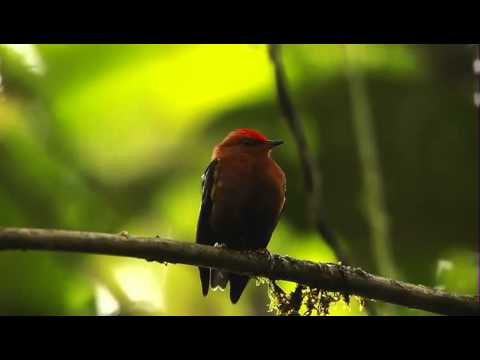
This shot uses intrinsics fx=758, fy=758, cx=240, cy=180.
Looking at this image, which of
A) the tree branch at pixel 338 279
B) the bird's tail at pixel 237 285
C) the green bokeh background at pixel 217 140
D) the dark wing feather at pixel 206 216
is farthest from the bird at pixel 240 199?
the green bokeh background at pixel 217 140

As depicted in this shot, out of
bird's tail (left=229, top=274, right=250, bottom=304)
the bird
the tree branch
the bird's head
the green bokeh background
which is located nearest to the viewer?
the tree branch

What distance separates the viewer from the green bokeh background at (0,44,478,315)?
5.89 m

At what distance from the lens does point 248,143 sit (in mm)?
4887

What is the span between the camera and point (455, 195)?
657 cm

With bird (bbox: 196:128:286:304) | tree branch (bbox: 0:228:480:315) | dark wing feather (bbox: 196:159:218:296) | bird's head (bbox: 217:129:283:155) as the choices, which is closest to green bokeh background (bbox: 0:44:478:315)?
dark wing feather (bbox: 196:159:218:296)

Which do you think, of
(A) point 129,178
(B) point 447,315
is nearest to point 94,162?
(A) point 129,178

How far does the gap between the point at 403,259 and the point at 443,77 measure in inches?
66.9

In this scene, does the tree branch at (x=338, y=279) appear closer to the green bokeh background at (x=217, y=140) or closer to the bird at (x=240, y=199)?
the bird at (x=240, y=199)

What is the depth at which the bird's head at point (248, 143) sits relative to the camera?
4.84 m

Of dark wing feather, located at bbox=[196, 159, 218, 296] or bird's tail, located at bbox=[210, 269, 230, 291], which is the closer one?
dark wing feather, located at bbox=[196, 159, 218, 296]

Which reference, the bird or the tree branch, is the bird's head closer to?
the bird

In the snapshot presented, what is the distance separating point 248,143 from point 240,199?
0.46 metres

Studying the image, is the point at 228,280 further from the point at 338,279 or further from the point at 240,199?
the point at 338,279

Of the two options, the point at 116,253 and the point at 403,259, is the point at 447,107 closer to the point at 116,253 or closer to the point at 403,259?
the point at 403,259
